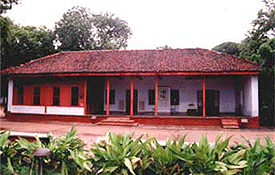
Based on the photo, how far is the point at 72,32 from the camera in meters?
29.9

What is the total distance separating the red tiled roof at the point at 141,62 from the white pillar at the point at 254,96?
2.40 feet

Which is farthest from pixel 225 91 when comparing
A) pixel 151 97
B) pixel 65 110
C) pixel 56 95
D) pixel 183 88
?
pixel 56 95

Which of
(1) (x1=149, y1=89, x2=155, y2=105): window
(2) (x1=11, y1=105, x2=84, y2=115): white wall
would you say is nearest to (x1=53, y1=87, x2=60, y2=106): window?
(2) (x1=11, y1=105, x2=84, y2=115): white wall

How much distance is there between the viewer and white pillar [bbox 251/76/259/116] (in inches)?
555

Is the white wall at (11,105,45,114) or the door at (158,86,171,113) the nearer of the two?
the white wall at (11,105,45,114)

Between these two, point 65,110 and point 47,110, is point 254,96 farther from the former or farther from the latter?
point 47,110

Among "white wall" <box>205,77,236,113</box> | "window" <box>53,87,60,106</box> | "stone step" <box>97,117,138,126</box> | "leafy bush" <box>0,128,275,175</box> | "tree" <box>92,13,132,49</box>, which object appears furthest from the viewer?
"tree" <box>92,13,132,49</box>

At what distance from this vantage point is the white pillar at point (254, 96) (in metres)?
14.1

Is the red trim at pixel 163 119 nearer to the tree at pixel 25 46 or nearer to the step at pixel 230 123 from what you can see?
the step at pixel 230 123

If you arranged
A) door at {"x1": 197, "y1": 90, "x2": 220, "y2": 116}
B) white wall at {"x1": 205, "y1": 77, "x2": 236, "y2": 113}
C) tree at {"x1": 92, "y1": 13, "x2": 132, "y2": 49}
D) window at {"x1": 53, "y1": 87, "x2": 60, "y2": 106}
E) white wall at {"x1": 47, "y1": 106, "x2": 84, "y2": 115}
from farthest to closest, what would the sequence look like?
1. tree at {"x1": 92, "y1": 13, "x2": 132, "y2": 49}
2. door at {"x1": 197, "y1": 90, "x2": 220, "y2": 116}
3. white wall at {"x1": 205, "y1": 77, "x2": 236, "y2": 113}
4. window at {"x1": 53, "y1": 87, "x2": 60, "y2": 106}
5. white wall at {"x1": 47, "y1": 106, "x2": 84, "y2": 115}

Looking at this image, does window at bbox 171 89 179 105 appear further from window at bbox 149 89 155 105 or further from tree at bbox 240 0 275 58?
tree at bbox 240 0 275 58

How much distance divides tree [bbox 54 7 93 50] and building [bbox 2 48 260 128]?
10666 mm

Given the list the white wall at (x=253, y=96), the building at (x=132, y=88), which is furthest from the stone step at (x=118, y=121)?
the white wall at (x=253, y=96)

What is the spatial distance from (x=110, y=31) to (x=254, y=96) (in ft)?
91.0
